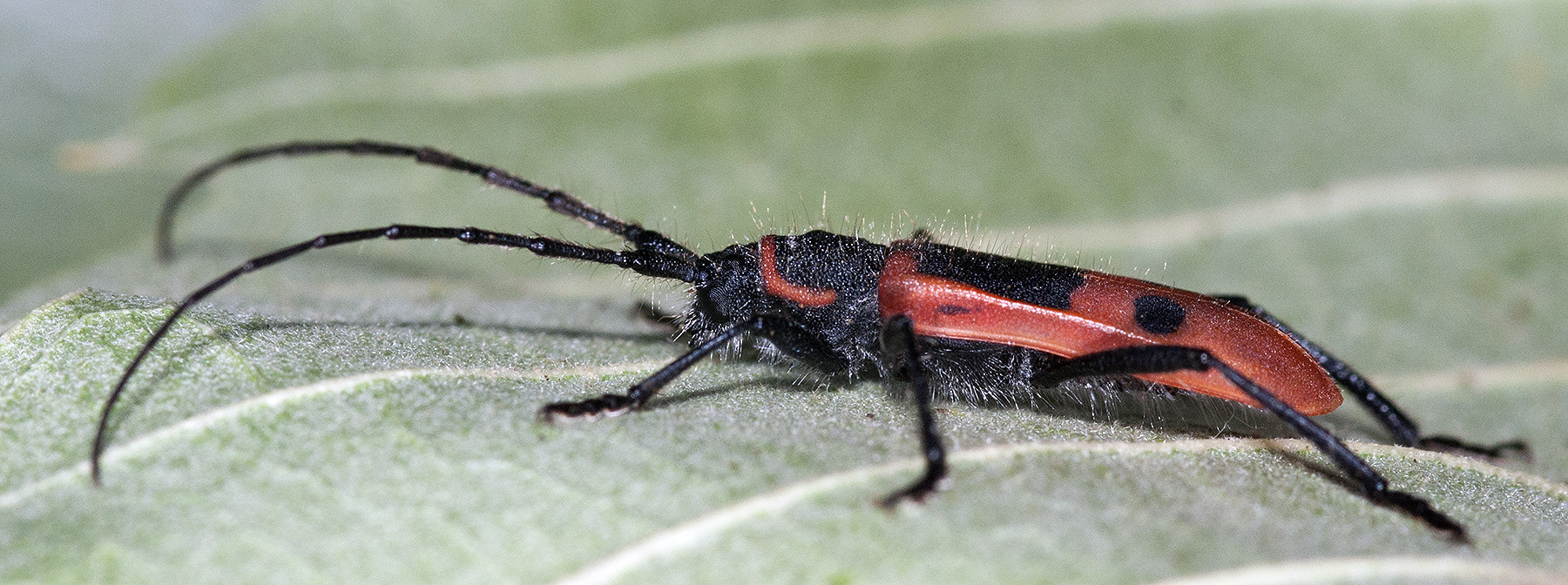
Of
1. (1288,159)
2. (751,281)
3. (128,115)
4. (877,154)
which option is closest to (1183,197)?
(1288,159)

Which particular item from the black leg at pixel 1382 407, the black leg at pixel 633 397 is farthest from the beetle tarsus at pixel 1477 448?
the black leg at pixel 633 397

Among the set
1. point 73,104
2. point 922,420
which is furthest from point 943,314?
point 73,104

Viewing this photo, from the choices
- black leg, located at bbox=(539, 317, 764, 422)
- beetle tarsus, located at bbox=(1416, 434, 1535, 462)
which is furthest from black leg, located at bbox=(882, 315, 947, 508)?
beetle tarsus, located at bbox=(1416, 434, 1535, 462)

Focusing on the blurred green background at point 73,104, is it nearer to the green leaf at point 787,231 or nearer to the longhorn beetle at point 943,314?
the green leaf at point 787,231

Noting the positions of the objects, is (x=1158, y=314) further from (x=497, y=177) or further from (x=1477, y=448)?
(x=497, y=177)

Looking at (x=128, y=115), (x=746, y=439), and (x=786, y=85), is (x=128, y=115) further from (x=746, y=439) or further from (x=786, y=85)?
(x=746, y=439)

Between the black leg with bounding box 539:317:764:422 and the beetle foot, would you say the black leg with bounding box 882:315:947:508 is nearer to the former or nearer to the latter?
the black leg with bounding box 539:317:764:422
